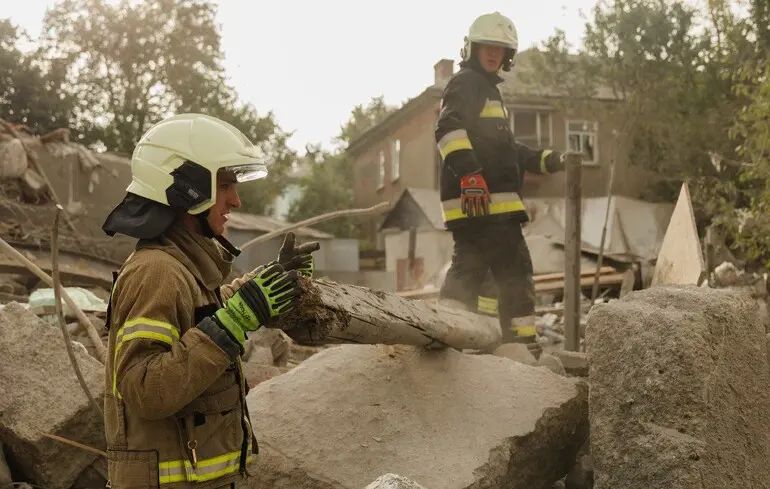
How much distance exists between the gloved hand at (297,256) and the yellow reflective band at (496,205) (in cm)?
242

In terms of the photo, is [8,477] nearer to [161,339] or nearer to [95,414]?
[95,414]

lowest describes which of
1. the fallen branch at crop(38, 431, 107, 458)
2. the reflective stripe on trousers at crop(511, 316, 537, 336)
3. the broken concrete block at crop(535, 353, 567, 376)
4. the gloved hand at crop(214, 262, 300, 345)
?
the broken concrete block at crop(535, 353, 567, 376)

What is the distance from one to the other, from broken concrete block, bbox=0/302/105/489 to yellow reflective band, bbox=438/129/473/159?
101 inches

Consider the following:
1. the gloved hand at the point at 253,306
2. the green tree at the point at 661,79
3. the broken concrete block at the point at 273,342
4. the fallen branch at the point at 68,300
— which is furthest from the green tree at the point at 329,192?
the gloved hand at the point at 253,306

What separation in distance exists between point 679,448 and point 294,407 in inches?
63.0

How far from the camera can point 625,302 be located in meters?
2.90

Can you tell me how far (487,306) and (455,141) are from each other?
113 centimetres

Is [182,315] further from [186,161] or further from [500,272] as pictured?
[500,272]

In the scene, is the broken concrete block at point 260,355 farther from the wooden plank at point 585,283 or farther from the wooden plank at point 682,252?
the wooden plank at point 585,283

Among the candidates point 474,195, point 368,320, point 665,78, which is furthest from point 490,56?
point 665,78

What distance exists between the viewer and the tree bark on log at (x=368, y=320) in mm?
2533

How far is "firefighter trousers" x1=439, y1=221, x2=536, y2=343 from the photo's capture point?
194 inches

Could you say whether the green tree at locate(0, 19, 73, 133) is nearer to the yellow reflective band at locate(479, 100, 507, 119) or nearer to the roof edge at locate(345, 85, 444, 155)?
the roof edge at locate(345, 85, 444, 155)

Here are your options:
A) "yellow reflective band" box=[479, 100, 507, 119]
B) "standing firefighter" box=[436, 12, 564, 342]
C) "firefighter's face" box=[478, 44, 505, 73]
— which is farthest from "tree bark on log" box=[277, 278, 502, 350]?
"firefighter's face" box=[478, 44, 505, 73]
